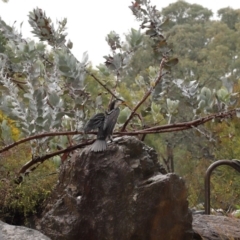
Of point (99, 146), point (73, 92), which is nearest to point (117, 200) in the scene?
→ point (99, 146)

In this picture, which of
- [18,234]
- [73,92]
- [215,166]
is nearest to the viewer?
[18,234]

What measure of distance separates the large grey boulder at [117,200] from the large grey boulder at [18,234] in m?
0.13

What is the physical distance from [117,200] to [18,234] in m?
0.33

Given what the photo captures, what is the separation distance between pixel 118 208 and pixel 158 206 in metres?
0.13

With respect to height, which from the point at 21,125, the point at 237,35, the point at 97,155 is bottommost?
the point at 97,155

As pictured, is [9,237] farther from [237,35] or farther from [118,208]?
[237,35]

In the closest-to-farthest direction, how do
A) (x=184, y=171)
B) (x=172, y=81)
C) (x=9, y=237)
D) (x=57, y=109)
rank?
(x=9, y=237) < (x=57, y=109) < (x=172, y=81) < (x=184, y=171)

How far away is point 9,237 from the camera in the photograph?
1.56 meters

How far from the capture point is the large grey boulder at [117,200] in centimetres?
166

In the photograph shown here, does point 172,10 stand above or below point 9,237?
above

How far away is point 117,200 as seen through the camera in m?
1.66

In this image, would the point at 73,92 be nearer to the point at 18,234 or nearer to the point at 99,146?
the point at 99,146

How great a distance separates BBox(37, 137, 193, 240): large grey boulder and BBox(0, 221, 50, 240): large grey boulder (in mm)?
132

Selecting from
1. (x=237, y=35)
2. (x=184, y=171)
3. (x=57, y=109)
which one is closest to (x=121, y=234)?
(x=57, y=109)
